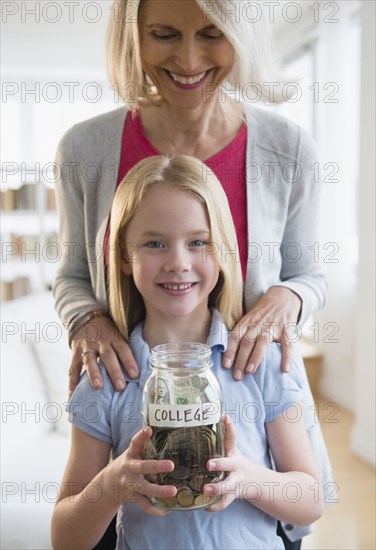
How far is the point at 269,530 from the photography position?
1.04m

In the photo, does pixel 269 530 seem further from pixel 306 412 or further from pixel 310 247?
pixel 310 247

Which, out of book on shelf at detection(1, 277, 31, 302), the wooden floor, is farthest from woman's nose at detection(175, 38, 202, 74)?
book on shelf at detection(1, 277, 31, 302)

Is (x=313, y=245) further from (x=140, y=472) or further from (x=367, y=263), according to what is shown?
(x=367, y=263)

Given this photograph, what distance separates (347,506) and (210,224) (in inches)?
73.0

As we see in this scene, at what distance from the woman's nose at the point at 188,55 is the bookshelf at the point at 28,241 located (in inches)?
173

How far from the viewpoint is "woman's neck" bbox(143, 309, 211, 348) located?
1089 millimetres

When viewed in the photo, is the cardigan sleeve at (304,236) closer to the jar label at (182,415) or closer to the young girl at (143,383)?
the young girl at (143,383)

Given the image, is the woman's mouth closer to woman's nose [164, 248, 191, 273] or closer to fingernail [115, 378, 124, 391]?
woman's nose [164, 248, 191, 273]

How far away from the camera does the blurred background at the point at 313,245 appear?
221 cm

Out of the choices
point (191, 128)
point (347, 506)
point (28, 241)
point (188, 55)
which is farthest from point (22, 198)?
point (188, 55)

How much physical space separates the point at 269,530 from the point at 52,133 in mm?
6339

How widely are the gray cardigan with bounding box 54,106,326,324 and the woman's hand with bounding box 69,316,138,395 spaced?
46mm

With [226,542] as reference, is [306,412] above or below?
above

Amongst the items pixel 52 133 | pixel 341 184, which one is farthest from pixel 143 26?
pixel 52 133
